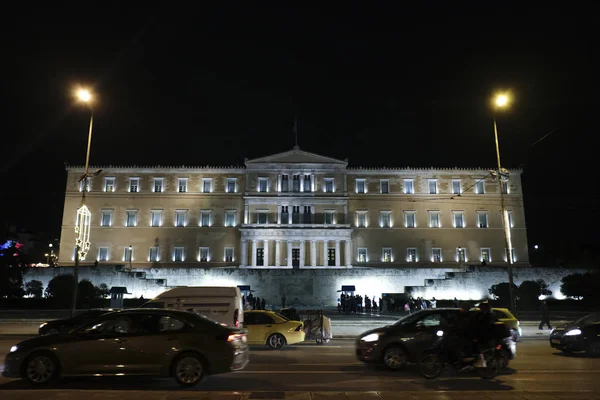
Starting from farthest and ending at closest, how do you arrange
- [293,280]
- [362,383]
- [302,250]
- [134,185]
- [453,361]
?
[134,185], [302,250], [293,280], [453,361], [362,383]

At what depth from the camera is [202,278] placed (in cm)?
4494

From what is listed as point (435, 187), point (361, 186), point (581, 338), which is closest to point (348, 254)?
point (361, 186)

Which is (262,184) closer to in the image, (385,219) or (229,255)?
(229,255)

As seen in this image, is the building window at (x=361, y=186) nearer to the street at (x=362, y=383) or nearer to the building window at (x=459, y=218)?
the building window at (x=459, y=218)

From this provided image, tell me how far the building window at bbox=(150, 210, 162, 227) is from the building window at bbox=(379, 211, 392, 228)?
1047 inches

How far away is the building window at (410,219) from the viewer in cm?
5738

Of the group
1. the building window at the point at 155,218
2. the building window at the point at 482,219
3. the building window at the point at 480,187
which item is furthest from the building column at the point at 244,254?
the building window at the point at 480,187

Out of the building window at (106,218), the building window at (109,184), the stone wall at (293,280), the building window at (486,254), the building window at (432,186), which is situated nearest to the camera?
the stone wall at (293,280)

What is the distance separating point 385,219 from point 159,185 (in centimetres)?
2788

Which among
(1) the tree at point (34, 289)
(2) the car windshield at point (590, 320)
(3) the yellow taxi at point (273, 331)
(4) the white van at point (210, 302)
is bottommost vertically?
(3) the yellow taxi at point (273, 331)

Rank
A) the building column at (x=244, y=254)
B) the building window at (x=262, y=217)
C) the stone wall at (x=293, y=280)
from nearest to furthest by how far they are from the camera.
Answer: the stone wall at (x=293, y=280)
the building column at (x=244, y=254)
the building window at (x=262, y=217)

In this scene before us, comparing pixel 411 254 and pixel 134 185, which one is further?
pixel 134 185

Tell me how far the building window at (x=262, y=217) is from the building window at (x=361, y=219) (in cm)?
1093

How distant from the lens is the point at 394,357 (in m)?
10.9
